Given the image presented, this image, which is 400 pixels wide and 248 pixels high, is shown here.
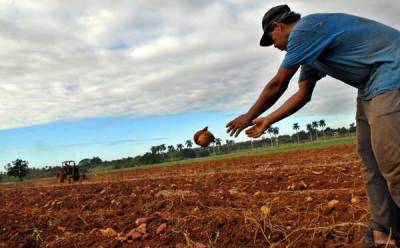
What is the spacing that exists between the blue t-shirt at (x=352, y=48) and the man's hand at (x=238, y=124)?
51cm

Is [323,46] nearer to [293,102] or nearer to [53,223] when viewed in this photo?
[293,102]

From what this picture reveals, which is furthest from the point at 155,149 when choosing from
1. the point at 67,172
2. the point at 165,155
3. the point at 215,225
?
the point at 215,225

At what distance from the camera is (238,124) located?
3.44m

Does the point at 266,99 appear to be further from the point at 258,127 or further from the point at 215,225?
the point at 215,225

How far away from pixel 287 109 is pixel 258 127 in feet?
1.12

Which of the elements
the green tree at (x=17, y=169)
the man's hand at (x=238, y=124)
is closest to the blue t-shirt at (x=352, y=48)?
the man's hand at (x=238, y=124)

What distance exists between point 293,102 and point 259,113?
21.0 inches

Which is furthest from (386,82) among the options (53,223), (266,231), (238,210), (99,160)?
(99,160)

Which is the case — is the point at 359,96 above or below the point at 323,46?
below

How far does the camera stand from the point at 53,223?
254 inches

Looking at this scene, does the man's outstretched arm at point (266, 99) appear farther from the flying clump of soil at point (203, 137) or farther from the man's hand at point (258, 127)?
the flying clump of soil at point (203, 137)

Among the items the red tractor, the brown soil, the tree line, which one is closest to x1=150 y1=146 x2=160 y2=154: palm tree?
the tree line

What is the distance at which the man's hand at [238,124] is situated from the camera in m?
3.42

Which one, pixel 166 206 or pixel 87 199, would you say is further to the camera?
pixel 87 199
